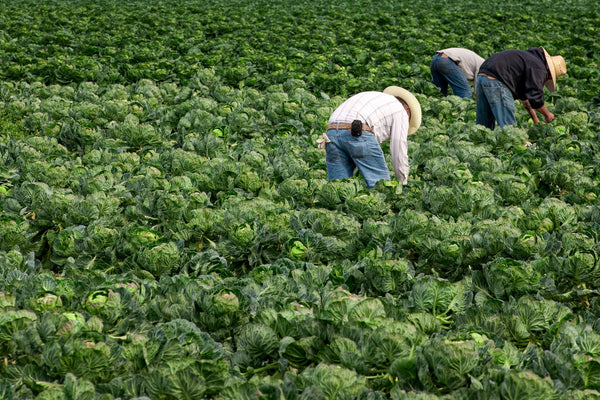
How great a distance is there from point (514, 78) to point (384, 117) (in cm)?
295

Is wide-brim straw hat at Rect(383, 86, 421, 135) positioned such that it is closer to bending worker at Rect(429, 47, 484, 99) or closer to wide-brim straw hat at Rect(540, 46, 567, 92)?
wide-brim straw hat at Rect(540, 46, 567, 92)

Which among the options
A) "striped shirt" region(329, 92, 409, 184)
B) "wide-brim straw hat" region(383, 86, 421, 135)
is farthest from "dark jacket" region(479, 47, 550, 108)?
"striped shirt" region(329, 92, 409, 184)

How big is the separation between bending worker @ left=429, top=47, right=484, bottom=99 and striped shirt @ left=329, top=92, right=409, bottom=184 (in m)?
4.79

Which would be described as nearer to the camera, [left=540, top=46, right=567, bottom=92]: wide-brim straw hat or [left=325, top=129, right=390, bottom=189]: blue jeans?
[left=325, top=129, right=390, bottom=189]: blue jeans

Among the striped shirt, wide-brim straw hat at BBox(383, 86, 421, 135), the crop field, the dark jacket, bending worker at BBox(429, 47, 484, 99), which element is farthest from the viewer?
bending worker at BBox(429, 47, 484, 99)

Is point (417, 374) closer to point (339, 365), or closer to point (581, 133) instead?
point (339, 365)

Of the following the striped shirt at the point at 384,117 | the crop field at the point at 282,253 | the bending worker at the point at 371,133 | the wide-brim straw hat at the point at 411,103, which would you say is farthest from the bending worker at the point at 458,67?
the striped shirt at the point at 384,117

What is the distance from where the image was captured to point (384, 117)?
5605mm

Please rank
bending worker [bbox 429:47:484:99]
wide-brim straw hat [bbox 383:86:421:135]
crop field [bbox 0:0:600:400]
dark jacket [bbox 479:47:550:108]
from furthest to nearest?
bending worker [bbox 429:47:484:99] → dark jacket [bbox 479:47:550:108] → wide-brim straw hat [bbox 383:86:421:135] → crop field [bbox 0:0:600:400]

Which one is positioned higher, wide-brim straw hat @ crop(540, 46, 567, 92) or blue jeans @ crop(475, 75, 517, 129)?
wide-brim straw hat @ crop(540, 46, 567, 92)

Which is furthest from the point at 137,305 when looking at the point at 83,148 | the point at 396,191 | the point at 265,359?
the point at 83,148

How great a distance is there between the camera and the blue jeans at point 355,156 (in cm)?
558

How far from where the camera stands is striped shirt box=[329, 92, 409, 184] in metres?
5.56

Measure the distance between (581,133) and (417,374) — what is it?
6.22m
